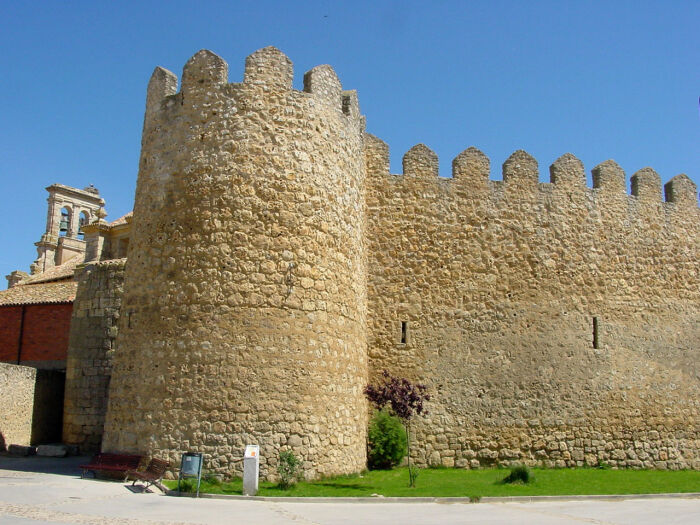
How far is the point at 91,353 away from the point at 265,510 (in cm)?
888

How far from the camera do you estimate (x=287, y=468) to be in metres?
11.0

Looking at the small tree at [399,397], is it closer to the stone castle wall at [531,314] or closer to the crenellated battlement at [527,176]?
the stone castle wall at [531,314]

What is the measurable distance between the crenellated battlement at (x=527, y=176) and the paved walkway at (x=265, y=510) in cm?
828

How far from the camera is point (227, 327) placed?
1171 cm

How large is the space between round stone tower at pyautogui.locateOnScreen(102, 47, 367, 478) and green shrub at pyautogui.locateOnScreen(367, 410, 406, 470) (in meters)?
0.44

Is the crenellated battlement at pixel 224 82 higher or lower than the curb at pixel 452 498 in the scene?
higher

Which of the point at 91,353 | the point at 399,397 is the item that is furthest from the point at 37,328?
the point at 399,397

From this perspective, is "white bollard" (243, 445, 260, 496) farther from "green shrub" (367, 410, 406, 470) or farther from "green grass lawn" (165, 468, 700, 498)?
"green shrub" (367, 410, 406, 470)

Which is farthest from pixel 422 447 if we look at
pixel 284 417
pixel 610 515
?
pixel 610 515

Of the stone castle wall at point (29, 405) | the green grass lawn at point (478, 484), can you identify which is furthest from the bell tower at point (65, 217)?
the green grass lawn at point (478, 484)

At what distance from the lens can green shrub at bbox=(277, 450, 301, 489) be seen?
10.9 meters

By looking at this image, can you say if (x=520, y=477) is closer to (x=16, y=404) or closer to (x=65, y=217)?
(x=16, y=404)

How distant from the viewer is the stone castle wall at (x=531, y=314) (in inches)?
617

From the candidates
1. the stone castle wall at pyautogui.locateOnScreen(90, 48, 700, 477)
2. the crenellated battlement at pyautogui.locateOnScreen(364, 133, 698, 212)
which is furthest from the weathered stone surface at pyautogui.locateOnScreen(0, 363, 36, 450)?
the crenellated battlement at pyautogui.locateOnScreen(364, 133, 698, 212)
